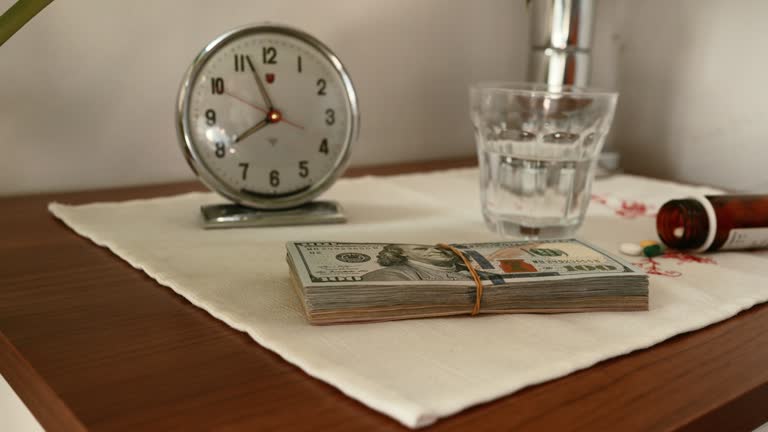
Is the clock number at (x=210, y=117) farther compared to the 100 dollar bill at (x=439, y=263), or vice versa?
the clock number at (x=210, y=117)

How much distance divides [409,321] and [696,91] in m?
1.14

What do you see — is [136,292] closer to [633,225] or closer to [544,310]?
[544,310]

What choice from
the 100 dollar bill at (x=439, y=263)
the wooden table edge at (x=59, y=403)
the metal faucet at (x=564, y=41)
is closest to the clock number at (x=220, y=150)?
the 100 dollar bill at (x=439, y=263)

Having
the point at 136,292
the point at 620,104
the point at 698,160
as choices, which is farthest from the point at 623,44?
the point at 136,292

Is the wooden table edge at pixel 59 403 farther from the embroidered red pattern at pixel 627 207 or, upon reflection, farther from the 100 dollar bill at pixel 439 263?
the embroidered red pattern at pixel 627 207

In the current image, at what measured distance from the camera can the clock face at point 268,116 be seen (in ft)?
2.92

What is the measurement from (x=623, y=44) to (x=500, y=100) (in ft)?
2.82

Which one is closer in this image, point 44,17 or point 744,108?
point 44,17

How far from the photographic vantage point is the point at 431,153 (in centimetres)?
152

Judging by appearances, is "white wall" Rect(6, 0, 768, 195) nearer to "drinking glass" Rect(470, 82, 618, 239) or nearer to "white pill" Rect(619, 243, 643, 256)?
"drinking glass" Rect(470, 82, 618, 239)

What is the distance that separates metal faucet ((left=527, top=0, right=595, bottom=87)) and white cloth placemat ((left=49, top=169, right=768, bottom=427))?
0.87ft

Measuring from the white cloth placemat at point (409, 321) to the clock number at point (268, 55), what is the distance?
8.2 inches

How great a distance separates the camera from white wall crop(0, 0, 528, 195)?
1.02m

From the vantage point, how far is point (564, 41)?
4.14ft
